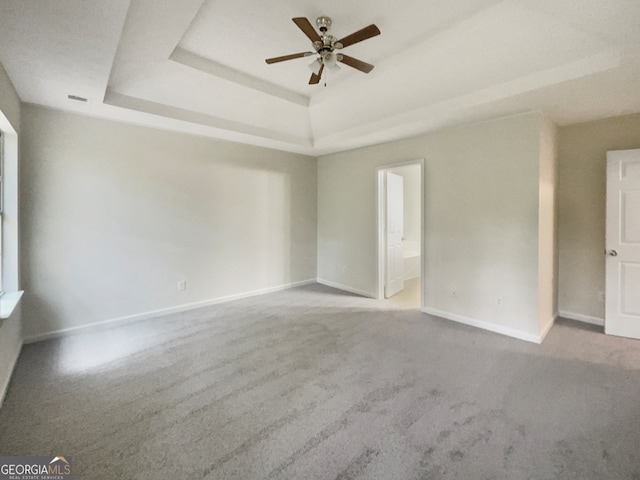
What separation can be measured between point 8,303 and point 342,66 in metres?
3.84

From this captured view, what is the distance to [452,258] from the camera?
3746 mm

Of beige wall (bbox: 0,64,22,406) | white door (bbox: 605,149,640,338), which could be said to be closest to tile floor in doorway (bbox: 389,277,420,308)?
white door (bbox: 605,149,640,338)

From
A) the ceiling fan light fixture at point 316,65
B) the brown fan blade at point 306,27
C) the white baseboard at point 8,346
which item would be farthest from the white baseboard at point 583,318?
the white baseboard at point 8,346

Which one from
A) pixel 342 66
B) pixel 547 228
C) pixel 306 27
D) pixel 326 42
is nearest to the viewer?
pixel 306 27

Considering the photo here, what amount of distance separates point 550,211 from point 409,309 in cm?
213

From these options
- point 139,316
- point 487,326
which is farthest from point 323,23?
point 139,316

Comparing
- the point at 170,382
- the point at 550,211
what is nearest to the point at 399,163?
the point at 550,211

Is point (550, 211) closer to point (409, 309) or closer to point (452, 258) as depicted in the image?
point (452, 258)

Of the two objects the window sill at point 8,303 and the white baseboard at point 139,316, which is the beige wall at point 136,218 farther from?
the window sill at point 8,303

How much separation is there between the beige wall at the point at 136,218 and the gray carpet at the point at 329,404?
2.12 feet

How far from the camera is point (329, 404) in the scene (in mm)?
2062

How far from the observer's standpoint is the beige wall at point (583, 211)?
11.3 feet

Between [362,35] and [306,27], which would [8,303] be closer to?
[306,27]

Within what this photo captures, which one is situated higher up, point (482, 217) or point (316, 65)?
point (316, 65)
